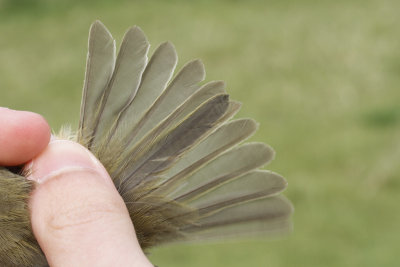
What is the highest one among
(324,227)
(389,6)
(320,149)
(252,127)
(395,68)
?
(389,6)

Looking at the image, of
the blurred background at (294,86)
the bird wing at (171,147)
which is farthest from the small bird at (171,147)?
the blurred background at (294,86)

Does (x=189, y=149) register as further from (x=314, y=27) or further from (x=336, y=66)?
(x=314, y=27)

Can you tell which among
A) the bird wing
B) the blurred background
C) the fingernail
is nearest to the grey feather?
the bird wing

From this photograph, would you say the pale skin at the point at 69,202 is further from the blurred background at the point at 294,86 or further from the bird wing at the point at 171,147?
the blurred background at the point at 294,86

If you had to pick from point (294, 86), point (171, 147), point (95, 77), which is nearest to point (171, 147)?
point (171, 147)

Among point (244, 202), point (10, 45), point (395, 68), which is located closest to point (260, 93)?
point (395, 68)

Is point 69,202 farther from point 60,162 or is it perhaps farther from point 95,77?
point 95,77
